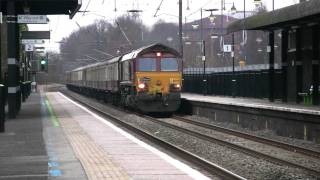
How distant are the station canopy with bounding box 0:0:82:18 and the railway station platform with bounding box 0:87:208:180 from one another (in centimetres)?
701

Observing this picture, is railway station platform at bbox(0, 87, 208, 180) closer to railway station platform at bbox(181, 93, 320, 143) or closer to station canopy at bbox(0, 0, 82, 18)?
railway station platform at bbox(181, 93, 320, 143)

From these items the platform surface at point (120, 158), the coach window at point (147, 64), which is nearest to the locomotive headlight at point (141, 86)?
the coach window at point (147, 64)

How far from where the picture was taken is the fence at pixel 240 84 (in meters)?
30.2

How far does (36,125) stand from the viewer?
21.3 m

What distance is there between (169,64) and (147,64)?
112 cm

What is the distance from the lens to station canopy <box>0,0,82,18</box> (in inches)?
989

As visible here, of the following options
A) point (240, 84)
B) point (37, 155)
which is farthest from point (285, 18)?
point (240, 84)

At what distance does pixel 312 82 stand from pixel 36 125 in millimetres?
10970

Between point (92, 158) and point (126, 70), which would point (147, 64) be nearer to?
point (126, 70)

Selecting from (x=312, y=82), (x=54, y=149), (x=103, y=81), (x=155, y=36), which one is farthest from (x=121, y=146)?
(x=155, y=36)

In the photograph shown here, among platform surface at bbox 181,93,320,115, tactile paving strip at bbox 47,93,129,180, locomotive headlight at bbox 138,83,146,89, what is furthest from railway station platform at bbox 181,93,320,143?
tactile paving strip at bbox 47,93,129,180

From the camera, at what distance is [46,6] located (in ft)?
90.6

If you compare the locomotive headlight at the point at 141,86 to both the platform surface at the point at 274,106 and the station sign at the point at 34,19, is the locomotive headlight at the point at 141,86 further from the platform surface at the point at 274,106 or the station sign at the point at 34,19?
the station sign at the point at 34,19

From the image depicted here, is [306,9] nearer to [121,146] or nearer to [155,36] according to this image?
[121,146]
